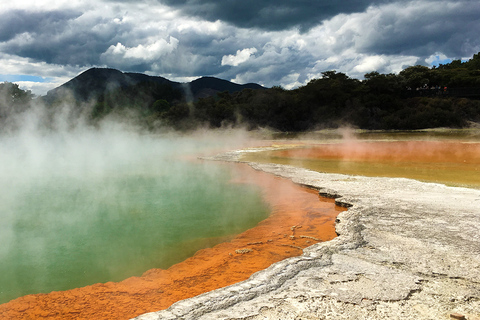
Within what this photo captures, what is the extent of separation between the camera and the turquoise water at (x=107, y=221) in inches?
165

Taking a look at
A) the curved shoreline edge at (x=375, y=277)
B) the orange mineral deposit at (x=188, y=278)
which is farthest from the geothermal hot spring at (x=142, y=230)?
the curved shoreline edge at (x=375, y=277)

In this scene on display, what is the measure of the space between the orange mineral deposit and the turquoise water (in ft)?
0.91

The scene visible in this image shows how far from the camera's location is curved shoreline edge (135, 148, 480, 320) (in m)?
2.47

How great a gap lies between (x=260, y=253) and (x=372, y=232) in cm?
141

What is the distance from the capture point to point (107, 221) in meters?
6.09

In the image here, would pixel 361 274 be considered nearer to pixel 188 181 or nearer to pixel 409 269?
pixel 409 269

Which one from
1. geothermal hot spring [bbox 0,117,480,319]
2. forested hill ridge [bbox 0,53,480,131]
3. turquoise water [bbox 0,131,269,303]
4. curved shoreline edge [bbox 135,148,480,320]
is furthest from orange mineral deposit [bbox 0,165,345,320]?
forested hill ridge [bbox 0,53,480,131]

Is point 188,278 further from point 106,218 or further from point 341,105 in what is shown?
point 341,105

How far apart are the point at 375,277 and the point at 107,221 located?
4.71 meters

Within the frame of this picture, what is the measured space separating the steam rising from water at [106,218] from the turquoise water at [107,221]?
0.5 inches

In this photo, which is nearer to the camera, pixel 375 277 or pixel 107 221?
pixel 375 277

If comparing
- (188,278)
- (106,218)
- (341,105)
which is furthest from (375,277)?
(341,105)

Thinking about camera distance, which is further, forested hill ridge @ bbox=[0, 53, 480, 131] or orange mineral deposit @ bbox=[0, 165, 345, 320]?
forested hill ridge @ bbox=[0, 53, 480, 131]

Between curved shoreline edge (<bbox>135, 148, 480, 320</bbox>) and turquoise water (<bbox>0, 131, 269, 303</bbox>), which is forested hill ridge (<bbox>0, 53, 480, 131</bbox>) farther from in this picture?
curved shoreline edge (<bbox>135, 148, 480, 320</bbox>)
